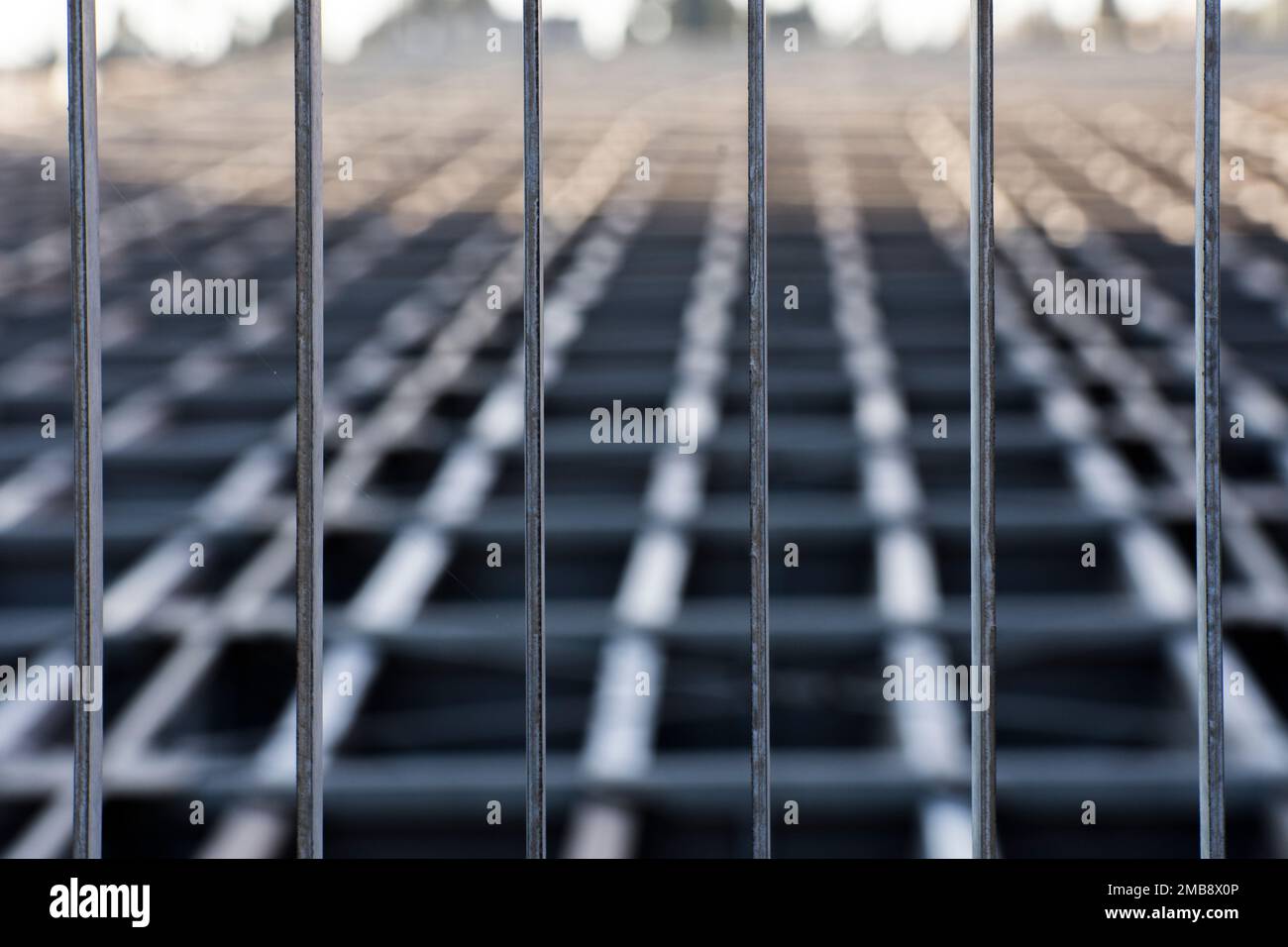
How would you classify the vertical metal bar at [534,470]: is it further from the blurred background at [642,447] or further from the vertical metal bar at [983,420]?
the vertical metal bar at [983,420]

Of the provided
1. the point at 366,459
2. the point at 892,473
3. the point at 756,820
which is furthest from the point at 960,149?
the point at 756,820

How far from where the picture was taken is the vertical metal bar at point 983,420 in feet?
14.6

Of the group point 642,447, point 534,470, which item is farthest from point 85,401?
point 642,447

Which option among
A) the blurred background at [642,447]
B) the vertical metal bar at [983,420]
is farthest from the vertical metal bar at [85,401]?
the vertical metal bar at [983,420]

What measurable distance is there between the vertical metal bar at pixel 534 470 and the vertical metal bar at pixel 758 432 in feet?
2.47

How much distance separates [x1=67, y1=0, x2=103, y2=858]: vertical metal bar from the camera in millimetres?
4484

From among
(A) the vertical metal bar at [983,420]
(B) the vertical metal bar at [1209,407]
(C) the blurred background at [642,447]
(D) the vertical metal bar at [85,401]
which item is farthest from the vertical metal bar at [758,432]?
(D) the vertical metal bar at [85,401]

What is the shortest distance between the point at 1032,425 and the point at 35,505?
34.9 ft

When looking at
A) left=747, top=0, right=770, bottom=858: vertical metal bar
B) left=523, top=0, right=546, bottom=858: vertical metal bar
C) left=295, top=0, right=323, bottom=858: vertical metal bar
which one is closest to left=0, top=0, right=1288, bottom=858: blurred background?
left=747, top=0, right=770, bottom=858: vertical metal bar

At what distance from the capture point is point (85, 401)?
4.50 metres

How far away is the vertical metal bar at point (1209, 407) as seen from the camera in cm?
443

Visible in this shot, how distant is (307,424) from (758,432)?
5.24 ft

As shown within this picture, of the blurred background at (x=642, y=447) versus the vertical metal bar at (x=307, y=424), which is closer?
the vertical metal bar at (x=307, y=424)

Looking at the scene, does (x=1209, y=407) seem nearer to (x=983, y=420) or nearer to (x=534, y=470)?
(x=983, y=420)
